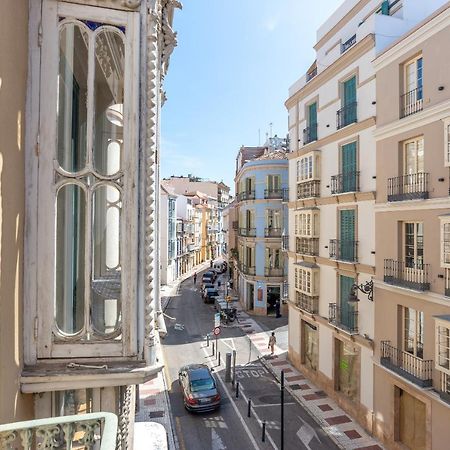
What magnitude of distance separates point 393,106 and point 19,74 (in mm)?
13266

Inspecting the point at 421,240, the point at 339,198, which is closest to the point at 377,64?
the point at 339,198

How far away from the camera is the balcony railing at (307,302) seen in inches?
752

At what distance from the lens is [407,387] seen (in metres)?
12.6

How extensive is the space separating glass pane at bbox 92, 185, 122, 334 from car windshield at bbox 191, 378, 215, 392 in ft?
44.5

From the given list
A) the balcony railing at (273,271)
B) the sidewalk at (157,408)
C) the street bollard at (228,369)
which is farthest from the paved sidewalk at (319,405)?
the balcony railing at (273,271)

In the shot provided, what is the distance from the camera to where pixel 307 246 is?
65.1ft

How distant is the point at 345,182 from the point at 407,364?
760 cm

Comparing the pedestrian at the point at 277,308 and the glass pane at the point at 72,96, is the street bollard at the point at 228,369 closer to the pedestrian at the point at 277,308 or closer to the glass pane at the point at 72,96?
the pedestrian at the point at 277,308

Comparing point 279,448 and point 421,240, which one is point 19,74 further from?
point 279,448

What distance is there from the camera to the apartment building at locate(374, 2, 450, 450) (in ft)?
37.2

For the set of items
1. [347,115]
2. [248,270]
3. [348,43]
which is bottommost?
[248,270]

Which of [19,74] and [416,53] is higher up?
[416,53]

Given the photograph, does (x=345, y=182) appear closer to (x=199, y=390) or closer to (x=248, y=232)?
(x=199, y=390)

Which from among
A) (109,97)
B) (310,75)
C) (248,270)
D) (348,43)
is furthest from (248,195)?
(109,97)
